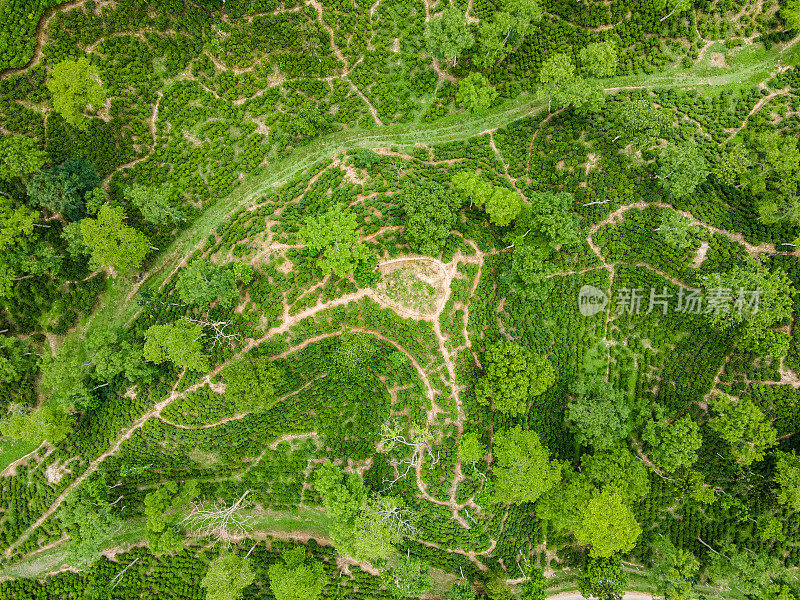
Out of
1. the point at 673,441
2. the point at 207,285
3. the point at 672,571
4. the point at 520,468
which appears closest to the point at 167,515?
the point at 207,285

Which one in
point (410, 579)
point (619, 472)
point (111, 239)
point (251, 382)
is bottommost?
point (410, 579)

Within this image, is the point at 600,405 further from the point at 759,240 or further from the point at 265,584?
the point at 265,584

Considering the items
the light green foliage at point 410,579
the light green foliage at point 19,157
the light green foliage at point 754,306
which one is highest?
the light green foliage at point 19,157

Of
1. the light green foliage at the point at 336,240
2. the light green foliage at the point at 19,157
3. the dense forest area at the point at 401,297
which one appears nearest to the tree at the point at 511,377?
the dense forest area at the point at 401,297

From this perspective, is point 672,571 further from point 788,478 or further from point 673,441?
point 788,478

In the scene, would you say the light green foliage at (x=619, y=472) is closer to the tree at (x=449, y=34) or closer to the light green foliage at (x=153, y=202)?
the tree at (x=449, y=34)

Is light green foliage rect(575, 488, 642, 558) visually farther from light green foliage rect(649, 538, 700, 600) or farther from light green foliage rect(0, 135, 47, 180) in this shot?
light green foliage rect(0, 135, 47, 180)
